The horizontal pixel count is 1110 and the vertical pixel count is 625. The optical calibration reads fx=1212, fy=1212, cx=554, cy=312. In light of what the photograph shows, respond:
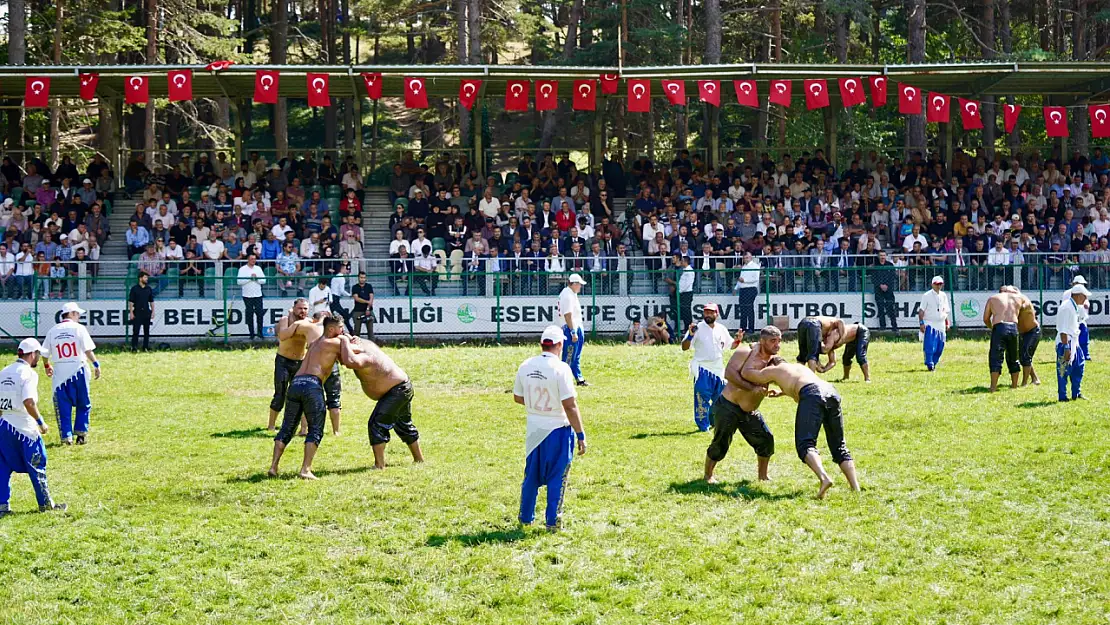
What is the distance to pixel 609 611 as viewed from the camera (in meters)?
9.04

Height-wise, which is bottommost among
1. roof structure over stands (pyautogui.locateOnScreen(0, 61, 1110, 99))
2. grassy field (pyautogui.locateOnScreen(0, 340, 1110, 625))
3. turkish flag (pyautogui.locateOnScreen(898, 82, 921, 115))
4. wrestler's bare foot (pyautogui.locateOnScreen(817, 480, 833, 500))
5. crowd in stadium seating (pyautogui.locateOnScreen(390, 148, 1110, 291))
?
grassy field (pyautogui.locateOnScreen(0, 340, 1110, 625))

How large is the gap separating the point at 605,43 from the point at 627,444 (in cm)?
3049

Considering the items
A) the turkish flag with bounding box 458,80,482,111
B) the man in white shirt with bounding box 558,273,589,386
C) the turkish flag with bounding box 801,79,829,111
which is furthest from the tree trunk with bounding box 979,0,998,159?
the man in white shirt with bounding box 558,273,589,386

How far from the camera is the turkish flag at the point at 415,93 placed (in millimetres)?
31078

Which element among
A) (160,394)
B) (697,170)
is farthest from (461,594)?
(697,170)

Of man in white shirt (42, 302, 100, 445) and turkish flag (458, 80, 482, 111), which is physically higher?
turkish flag (458, 80, 482, 111)

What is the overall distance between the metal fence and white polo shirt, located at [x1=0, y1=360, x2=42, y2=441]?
15.3 m

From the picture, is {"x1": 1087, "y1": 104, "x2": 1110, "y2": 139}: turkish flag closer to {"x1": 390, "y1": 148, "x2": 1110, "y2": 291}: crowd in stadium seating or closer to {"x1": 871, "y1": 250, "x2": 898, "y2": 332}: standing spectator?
{"x1": 390, "y1": 148, "x2": 1110, "y2": 291}: crowd in stadium seating

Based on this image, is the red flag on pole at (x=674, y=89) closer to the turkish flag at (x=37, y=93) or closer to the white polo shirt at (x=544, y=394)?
the turkish flag at (x=37, y=93)

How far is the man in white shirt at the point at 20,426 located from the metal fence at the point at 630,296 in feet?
49.8

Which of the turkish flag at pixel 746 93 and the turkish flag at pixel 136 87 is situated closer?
the turkish flag at pixel 136 87

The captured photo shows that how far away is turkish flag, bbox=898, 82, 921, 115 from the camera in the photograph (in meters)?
31.5

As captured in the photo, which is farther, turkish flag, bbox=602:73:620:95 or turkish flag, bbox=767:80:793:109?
turkish flag, bbox=602:73:620:95

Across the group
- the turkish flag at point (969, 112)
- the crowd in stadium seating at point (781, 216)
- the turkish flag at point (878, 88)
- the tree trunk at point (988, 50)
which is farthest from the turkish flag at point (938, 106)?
the tree trunk at point (988, 50)
